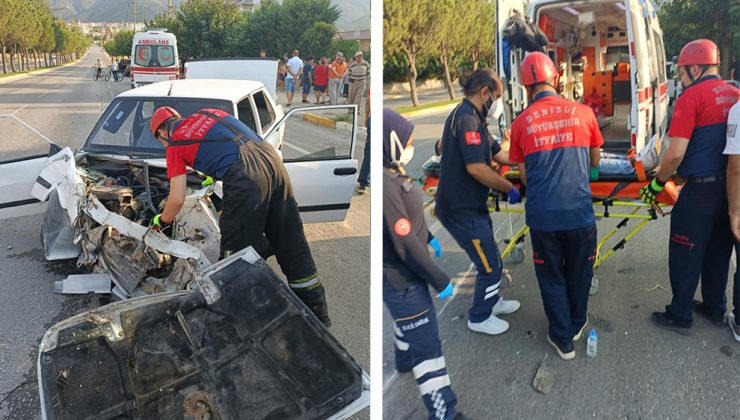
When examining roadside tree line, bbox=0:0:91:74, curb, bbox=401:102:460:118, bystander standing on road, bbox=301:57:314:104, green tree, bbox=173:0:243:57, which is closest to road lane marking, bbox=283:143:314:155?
curb, bbox=401:102:460:118

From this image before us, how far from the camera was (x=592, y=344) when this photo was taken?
227 cm

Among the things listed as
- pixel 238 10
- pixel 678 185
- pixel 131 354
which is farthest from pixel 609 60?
pixel 238 10

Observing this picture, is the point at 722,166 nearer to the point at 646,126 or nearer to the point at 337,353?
the point at 646,126

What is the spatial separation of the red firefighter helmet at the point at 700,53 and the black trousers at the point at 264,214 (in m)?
1.94

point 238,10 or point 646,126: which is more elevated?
point 238,10

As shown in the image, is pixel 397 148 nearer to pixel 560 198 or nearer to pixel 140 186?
pixel 560 198

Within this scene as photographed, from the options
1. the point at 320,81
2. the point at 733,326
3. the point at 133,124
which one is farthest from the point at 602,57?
the point at 320,81

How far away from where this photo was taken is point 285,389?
218cm

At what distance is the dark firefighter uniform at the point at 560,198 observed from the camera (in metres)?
1.94

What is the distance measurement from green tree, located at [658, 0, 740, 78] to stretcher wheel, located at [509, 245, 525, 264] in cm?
133

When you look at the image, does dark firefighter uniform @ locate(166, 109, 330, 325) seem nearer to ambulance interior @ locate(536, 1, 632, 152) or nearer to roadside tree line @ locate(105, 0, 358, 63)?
ambulance interior @ locate(536, 1, 632, 152)

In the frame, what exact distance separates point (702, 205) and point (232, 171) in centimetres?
216

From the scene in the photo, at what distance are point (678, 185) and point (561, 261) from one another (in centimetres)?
67

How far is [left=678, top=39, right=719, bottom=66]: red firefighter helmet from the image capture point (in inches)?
85.4
